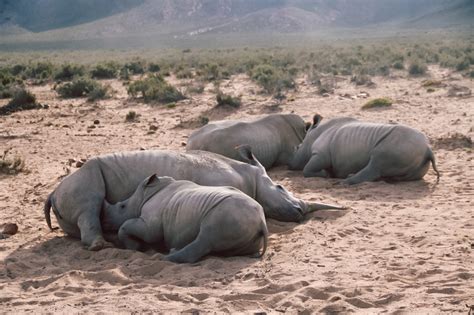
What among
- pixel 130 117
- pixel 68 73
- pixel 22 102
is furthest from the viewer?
pixel 68 73

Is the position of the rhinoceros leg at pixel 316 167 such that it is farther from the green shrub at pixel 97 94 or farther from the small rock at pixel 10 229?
the green shrub at pixel 97 94

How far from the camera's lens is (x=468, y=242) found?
23.5 ft

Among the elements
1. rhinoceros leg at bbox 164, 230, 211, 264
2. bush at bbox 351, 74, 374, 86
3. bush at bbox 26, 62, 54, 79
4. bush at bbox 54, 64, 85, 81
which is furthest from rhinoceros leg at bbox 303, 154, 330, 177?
bush at bbox 54, 64, 85, 81

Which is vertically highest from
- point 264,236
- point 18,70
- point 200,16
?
point 200,16

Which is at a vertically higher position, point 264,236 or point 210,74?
point 264,236

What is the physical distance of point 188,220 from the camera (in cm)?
722

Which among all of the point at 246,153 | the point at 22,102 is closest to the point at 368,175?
the point at 246,153

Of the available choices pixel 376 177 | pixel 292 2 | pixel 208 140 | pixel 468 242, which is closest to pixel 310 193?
pixel 376 177

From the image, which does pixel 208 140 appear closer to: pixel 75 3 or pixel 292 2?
pixel 292 2

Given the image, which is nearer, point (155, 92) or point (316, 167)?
point (316, 167)

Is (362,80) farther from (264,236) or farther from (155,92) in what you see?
(264,236)

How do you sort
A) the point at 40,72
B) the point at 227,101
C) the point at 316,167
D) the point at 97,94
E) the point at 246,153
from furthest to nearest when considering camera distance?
the point at 40,72 < the point at 97,94 < the point at 227,101 < the point at 316,167 < the point at 246,153

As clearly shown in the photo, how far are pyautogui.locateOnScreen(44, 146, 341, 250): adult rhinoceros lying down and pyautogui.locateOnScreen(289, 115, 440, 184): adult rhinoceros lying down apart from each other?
2.08 metres

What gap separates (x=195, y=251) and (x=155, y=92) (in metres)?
15.2
